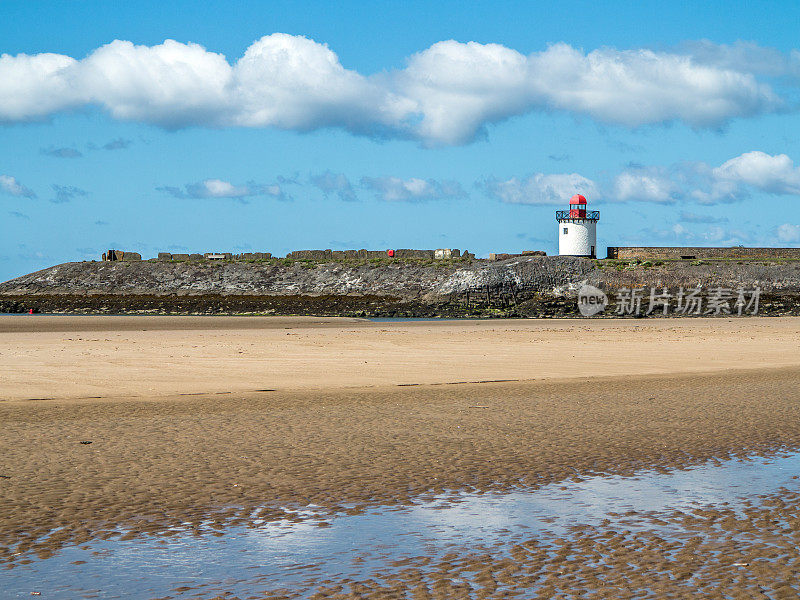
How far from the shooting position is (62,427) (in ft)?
38.0

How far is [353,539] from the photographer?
6.59 m

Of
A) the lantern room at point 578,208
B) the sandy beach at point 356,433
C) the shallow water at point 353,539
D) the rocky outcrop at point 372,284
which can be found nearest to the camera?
the shallow water at point 353,539

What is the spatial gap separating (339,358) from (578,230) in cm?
6731

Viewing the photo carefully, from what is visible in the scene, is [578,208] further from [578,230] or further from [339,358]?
[339,358]

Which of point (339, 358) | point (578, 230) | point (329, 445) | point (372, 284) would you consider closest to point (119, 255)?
point (372, 284)

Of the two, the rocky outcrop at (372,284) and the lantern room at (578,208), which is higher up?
the lantern room at (578,208)

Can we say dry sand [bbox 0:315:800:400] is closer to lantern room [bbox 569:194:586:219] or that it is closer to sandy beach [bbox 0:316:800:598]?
sandy beach [bbox 0:316:800:598]

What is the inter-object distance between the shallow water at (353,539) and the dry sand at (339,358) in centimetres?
860

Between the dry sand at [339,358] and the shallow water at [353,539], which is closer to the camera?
the shallow water at [353,539]

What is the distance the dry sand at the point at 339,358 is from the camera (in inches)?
656

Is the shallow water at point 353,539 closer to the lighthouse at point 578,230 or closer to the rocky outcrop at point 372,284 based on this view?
the rocky outcrop at point 372,284

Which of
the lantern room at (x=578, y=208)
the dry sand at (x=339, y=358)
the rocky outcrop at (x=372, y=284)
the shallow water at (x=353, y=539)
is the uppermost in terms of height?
the lantern room at (x=578, y=208)

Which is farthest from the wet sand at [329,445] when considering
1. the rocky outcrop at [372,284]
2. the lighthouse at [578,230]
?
the lighthouse at [578,230]

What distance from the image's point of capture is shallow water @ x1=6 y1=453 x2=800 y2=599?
5.55 m
